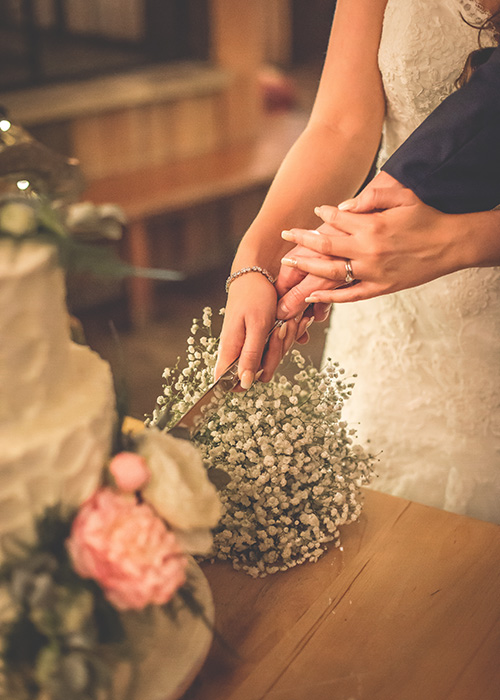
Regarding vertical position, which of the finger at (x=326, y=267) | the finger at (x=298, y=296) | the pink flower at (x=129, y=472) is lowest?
the finger at (x=298, y=296)

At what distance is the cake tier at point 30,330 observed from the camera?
Result: 0.57m

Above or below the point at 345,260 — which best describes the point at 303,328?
below

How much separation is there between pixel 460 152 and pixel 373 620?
1.95 feet

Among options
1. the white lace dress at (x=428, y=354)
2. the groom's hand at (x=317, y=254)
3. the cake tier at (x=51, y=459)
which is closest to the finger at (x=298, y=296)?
the groom's hand at (x=317, y=254)

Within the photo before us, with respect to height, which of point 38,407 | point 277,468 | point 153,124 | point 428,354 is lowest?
point 153,124

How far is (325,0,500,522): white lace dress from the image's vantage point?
1.29 meters

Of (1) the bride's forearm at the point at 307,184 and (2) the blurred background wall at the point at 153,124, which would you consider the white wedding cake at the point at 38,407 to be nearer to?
(1) the bride's forearm at the point at 307,184

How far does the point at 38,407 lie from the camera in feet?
2.03

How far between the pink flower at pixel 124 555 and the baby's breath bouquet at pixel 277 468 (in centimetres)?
28

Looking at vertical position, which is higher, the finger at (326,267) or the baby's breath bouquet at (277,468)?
the finger at (326,267)

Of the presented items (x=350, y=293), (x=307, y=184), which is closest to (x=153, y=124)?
(x=307, y=184)

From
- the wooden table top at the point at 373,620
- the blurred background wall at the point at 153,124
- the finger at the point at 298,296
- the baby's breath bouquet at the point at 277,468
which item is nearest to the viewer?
the wooden table top at the point at 373,620

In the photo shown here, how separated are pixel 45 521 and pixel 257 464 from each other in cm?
38

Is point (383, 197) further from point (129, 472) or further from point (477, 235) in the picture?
point (129, 472)
